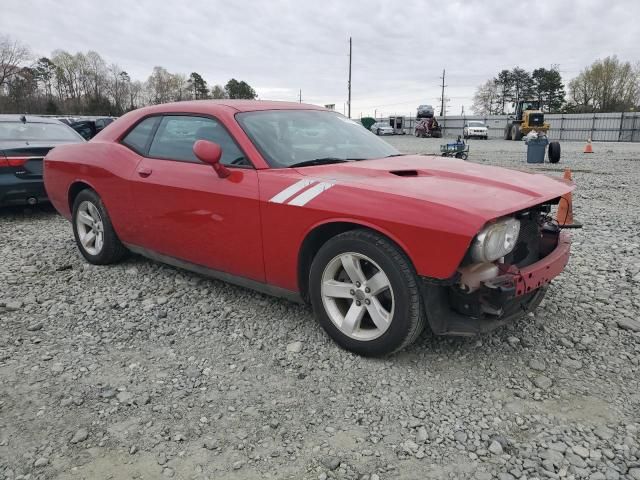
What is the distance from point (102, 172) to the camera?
4180 millimetres

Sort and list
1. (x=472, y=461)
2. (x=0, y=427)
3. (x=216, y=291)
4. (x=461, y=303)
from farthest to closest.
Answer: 1. (x=216, y=291)
2. (x=461, y=303)
3. (x=0, y=427)
4. (x=472, y=461)

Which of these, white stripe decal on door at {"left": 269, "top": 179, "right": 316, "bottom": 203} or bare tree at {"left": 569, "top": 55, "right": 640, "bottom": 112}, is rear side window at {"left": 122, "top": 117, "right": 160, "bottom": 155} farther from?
bare tree at {"left": 569, "top": 55, "right": 640, "bottom": 112}

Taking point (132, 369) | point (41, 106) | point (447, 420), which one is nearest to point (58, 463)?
point (132, 369)

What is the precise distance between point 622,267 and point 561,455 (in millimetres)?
2871

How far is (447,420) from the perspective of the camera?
2.31 metres

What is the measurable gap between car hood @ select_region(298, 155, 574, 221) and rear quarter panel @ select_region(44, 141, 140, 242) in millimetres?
1734

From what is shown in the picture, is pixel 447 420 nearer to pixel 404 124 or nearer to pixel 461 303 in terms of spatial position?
pixel 461 303

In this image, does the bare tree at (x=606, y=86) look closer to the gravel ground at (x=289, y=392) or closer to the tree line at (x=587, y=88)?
the tree line at (x=587, y=88)

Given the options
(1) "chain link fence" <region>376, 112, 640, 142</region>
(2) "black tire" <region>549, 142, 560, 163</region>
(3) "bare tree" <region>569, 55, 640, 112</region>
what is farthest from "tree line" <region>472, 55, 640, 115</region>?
(2) "black tire" <region>549, 142, 560, 163</region>

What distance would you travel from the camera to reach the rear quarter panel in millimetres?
4020

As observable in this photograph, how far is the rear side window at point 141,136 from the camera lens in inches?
157

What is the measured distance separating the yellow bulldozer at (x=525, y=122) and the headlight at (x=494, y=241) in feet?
102

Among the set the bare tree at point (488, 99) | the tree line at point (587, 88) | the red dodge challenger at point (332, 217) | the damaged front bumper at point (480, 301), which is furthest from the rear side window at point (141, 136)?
the bare tree at point (488, 99)

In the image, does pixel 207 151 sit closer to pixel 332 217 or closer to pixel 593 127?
pixel 332 217
